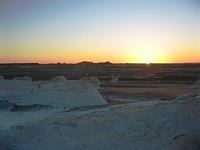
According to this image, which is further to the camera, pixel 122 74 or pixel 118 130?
pixel 122 74

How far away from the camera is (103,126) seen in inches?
615

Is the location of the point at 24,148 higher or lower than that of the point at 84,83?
lower

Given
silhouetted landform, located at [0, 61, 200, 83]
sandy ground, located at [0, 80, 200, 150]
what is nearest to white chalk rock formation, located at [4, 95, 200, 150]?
sandy ground, located at [0, 80, 200, 150]

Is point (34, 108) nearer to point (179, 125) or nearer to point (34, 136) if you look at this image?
point (34, 136)

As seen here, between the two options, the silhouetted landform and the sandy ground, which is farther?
the silhouetted landform

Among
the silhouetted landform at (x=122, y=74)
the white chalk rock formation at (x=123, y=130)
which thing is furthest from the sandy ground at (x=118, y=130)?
the silhouetted landform at (x=122, y=74)

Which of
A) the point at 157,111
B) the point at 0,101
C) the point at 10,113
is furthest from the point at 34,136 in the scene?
the point at 0,101

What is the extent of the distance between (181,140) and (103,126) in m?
3.42

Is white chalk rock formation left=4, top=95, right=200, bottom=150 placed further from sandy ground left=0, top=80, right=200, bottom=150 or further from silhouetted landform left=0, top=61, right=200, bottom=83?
silhouetted landform left=0, top=61, right=200, bottom=83

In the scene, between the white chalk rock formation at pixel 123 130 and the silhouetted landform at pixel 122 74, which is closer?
the white chalk rock formation at pixel 123 130

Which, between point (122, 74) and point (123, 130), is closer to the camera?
point (123, 130)

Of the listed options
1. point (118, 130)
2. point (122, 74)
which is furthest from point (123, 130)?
point (122, 74)

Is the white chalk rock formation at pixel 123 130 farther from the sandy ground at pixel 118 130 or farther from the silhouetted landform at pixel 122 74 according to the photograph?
the silhouetted landform at pixel 122 74

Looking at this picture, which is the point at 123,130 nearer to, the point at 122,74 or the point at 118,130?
the point at 118,130
